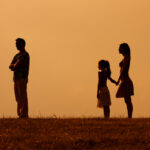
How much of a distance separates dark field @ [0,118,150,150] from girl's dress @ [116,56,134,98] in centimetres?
187

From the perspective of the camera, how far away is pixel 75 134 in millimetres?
11164

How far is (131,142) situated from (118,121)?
2.44 metres

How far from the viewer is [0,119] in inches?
546

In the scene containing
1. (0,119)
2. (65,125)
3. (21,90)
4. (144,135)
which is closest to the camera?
(144,135)

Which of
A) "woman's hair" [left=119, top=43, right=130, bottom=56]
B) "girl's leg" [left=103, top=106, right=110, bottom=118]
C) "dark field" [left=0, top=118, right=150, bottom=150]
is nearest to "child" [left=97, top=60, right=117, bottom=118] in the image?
"girl's leg" [left=103, top=106, right=110, bottom=118]

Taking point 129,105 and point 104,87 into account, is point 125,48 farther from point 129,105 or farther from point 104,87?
point 129,105

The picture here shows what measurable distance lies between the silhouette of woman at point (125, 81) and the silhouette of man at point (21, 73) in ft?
8.83

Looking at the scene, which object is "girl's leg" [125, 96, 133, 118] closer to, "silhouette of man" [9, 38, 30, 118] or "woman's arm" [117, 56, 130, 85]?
"woman's arm" [117, 56, 130, 85]

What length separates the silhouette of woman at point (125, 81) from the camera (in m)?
14.6

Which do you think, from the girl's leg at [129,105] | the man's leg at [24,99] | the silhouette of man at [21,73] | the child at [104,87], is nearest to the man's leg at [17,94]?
the silhouette of man at [21,73]

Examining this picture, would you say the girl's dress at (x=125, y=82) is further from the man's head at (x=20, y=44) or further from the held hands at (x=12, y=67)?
the held hands at (x=12, y=67)

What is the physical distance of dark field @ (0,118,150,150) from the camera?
33.6ft

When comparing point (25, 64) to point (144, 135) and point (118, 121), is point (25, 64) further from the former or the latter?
point (144, 135)

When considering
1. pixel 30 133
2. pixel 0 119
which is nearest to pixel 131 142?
pixel 30 133
